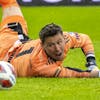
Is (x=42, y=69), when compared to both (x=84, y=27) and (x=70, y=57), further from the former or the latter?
(x=84, y=27)

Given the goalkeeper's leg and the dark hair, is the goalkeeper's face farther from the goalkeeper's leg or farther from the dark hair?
the goalkeeper's leg

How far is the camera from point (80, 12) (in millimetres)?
19938

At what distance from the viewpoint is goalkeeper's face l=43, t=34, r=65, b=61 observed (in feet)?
24.6

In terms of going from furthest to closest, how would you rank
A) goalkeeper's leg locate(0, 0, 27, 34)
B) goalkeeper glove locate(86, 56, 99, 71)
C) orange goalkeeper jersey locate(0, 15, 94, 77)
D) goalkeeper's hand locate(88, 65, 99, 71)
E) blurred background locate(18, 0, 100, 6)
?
blurred background locate(18, 0, 100, 6), goalkeeper's leg locate(0, 0, 27, 34), goalkeeper glove locate(86, 56, 99, 71), goalkeeper's hand locate(88, 65, 99, 71), orange goalkeeper jersey locate(0, 15, 94, 77)

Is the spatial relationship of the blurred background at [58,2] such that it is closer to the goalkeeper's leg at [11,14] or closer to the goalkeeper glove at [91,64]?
the goalkeeper's leg at [11,14]

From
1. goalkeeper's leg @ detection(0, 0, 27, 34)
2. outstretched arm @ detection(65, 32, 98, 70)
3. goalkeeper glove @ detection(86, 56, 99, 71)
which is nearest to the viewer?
goalkeeper glove @ detection(86, 56, 99, 71)

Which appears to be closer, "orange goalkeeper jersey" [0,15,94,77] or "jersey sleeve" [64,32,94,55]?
"orange goalkeeper jersey" [0,15,94,77]

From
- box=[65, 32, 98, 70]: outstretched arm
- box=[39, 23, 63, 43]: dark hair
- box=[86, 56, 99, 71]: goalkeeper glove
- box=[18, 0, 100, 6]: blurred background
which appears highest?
box=[39, 23, 63, 43]: dark hair

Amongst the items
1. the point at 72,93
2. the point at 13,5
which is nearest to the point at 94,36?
the point at 13,5

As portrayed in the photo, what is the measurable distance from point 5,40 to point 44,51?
1250 millimetres

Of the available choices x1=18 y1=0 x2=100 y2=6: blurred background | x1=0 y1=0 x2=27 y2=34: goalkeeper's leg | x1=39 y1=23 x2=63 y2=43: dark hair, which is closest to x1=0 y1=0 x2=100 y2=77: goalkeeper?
x1=39 y1=23 x2=63 y2=43: dark hair

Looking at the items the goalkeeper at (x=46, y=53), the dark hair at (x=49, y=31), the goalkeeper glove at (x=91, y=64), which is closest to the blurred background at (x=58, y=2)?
the goalkeeper at (x=46, y=53)

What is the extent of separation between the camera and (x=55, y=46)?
24.6 feet

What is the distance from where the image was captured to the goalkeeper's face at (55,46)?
295 inches
